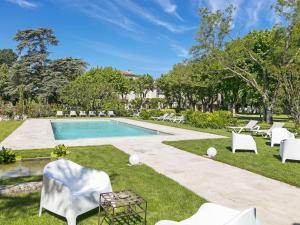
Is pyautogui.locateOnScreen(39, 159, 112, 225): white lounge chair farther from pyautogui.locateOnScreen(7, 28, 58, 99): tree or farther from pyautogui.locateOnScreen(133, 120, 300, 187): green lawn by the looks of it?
pyautogui.locateOnScreen(7, 28, 58, 99): tree

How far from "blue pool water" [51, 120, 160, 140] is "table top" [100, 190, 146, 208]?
1453 cm

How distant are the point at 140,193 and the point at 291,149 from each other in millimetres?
5770

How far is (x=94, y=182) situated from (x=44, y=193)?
2.75ft

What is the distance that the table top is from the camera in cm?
436

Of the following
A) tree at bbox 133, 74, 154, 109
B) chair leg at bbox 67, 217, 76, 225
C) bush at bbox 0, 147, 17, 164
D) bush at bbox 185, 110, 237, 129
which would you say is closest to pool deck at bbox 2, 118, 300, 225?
bush at bbox 0, 147, 17, 164

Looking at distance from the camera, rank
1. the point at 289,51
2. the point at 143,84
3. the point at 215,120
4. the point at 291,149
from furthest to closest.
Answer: the point at 143,84, the point at 289,51, the point at 215,120, the point at 291,149

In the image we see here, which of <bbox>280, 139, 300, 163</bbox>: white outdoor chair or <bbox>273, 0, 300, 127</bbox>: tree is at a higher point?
<bbox>273, 0, 300, 127</bbox>: tree

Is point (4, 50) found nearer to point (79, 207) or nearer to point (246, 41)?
point (246, 41)

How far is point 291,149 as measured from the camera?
9539 millimetres

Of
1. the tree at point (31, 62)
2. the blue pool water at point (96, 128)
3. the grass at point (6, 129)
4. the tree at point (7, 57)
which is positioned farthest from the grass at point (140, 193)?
the tree at point (7, 57)

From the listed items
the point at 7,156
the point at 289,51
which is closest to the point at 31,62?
the point at 289,51

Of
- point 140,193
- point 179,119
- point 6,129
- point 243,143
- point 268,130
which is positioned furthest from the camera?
point 179,119

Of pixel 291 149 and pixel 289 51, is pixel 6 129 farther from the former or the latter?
pixel 289 51

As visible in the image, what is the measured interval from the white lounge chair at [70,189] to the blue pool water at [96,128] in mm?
13973
